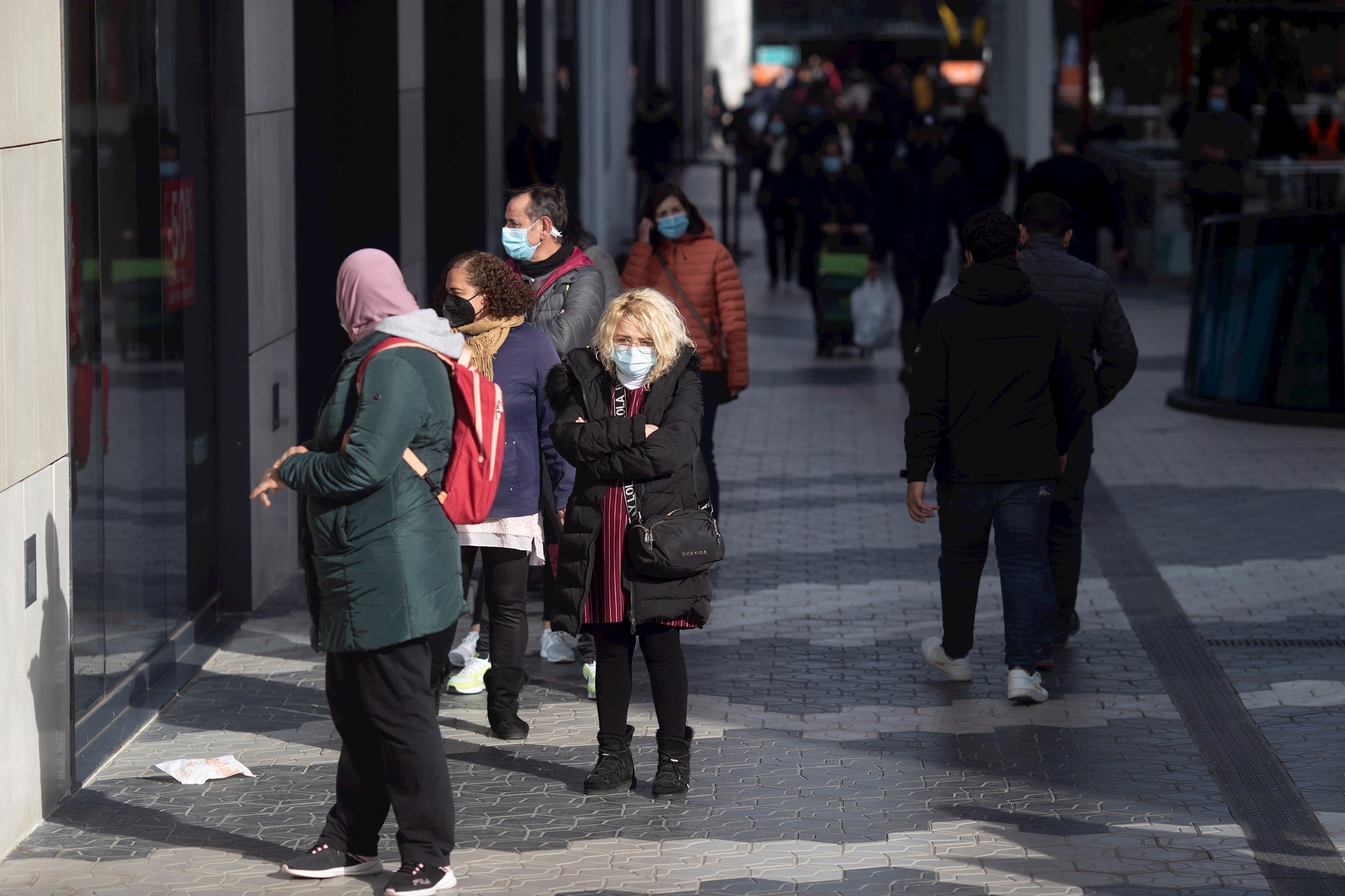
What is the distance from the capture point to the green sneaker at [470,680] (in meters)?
7.11

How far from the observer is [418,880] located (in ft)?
16.4

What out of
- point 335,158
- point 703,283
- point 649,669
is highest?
point 335,158

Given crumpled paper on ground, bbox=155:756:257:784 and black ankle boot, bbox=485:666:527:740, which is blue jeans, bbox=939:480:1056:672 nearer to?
black ankle boot, bbox=485:666:527:740

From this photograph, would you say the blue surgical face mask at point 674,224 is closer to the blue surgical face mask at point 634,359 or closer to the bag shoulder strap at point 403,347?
the blue surgical face mask at point 634,359

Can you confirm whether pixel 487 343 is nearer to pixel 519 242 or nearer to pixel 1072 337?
pixel 519 242

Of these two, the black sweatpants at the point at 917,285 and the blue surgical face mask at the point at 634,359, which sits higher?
the blue surgical face mask at the point at 634,359

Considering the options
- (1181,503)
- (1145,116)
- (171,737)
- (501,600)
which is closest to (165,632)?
(171,737)

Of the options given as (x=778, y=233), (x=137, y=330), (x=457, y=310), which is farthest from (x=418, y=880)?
(x=778, y=233)

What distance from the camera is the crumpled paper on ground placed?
6.00 metres

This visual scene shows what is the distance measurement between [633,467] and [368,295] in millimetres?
994

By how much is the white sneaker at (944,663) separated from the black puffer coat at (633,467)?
164cm

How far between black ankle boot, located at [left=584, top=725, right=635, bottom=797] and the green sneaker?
4.14 ft

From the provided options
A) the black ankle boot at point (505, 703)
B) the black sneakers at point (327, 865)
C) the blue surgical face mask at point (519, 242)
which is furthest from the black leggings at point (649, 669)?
the blue surgical face mask at point (519, 242)

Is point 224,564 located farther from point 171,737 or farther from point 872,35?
point 872,35
